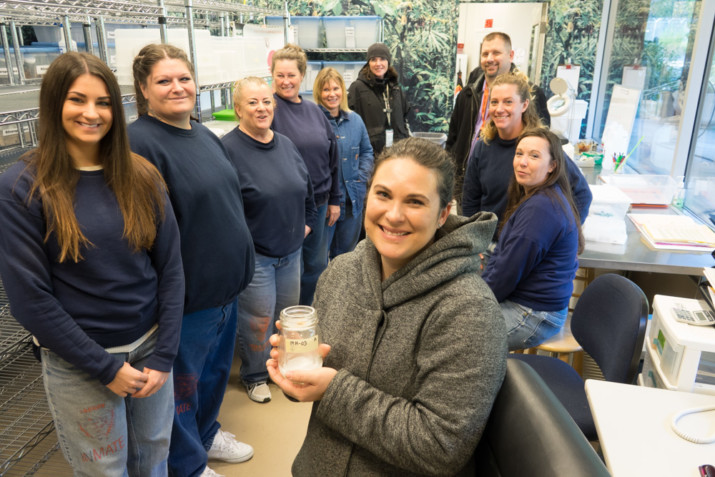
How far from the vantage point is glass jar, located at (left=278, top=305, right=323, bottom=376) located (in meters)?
1.06

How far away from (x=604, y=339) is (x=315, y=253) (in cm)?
174

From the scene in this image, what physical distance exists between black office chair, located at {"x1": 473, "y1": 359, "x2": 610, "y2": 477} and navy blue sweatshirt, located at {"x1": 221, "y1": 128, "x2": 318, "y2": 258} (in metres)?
1.40

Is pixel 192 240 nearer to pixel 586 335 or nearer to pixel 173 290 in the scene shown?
pixel 173 290

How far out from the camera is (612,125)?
14.0 ft

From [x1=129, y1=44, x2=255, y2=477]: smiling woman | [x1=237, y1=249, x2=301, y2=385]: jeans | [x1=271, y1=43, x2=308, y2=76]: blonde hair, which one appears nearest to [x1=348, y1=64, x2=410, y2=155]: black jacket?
[x1=271, y1=43, x2=308, y2=76]: blonde hair

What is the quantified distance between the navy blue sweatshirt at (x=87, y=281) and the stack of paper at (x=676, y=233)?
2387 mm

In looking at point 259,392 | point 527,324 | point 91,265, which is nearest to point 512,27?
point 527,324

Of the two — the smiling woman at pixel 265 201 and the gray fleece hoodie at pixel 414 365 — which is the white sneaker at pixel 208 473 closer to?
the smiling woman at pixel 265 201

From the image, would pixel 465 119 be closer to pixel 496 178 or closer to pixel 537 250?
pixel 496 178

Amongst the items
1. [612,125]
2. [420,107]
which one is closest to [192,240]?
[612,125]

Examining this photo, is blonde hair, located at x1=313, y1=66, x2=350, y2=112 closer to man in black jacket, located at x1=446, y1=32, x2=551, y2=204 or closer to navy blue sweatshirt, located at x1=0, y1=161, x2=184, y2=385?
man in black jacket, located at x1=446, y1=32, x2=551, y2=204

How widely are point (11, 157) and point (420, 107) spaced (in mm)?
4757

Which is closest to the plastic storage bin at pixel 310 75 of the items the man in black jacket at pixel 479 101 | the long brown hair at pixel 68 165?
the man in black jacket at pixel 479 101

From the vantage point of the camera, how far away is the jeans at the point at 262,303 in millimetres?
2430
